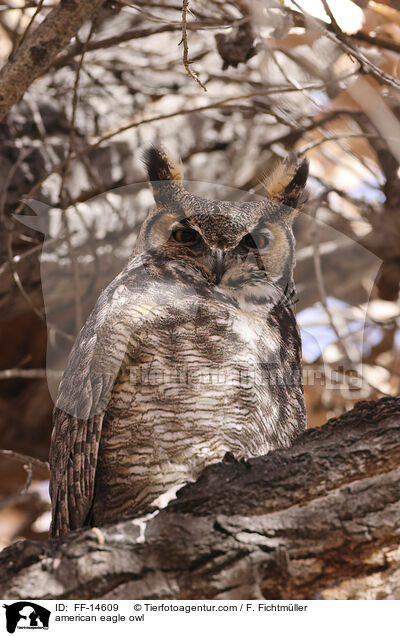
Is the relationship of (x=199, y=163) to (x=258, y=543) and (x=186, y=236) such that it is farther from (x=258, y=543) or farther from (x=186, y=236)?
(x=258, y=543)

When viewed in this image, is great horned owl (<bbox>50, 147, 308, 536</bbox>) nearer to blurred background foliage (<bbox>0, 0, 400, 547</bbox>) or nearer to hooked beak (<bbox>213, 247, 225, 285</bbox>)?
hooked beak (<bbox>213, 247, 225, 285</bbox>)

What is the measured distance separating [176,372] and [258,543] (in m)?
0.42

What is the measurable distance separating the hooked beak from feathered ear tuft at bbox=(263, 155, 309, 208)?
1.02 ft

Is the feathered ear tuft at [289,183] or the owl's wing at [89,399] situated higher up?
the feathered ear tuft at [289,183]

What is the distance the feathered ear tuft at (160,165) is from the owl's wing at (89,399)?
0.35 m

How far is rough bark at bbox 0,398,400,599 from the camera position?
86cm

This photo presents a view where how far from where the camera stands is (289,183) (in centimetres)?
159

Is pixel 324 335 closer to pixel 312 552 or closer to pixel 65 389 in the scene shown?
pixel 65 389

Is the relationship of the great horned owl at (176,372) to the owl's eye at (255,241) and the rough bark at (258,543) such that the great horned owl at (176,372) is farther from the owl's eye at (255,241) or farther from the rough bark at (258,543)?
the rough bark at (258,543)

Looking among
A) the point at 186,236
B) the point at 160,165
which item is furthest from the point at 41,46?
the point at 186,236

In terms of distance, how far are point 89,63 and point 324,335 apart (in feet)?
4.24

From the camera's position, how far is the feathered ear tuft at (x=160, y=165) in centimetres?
157
